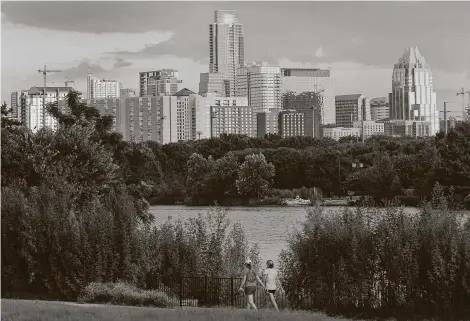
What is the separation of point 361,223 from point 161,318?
840 centimetres

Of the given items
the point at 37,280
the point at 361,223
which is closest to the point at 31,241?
the point at 37,280

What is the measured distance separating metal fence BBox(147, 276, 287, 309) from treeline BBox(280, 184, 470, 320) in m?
1.16

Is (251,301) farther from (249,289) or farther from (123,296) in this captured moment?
(123,296)

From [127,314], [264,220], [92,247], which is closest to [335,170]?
[264,220]

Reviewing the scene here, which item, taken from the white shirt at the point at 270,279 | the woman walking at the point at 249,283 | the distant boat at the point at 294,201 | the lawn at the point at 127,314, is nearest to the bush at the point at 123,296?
the lawn at the point at 127,314

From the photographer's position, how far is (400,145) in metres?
107

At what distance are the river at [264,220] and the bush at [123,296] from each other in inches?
576

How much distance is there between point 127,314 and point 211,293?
6.32 m

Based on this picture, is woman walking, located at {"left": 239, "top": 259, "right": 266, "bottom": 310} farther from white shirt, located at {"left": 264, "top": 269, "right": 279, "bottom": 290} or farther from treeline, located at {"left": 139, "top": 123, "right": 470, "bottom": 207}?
treeline, located at {"left": 139, "top": 123, "right": 470, "bottom": 207}

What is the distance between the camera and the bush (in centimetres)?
2538

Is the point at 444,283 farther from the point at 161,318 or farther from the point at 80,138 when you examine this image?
the point at 80,138

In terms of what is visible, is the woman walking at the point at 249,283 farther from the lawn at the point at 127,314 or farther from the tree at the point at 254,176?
the tree at the point at 254,176

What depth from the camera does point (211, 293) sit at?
27.4 m

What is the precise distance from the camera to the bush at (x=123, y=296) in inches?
999
